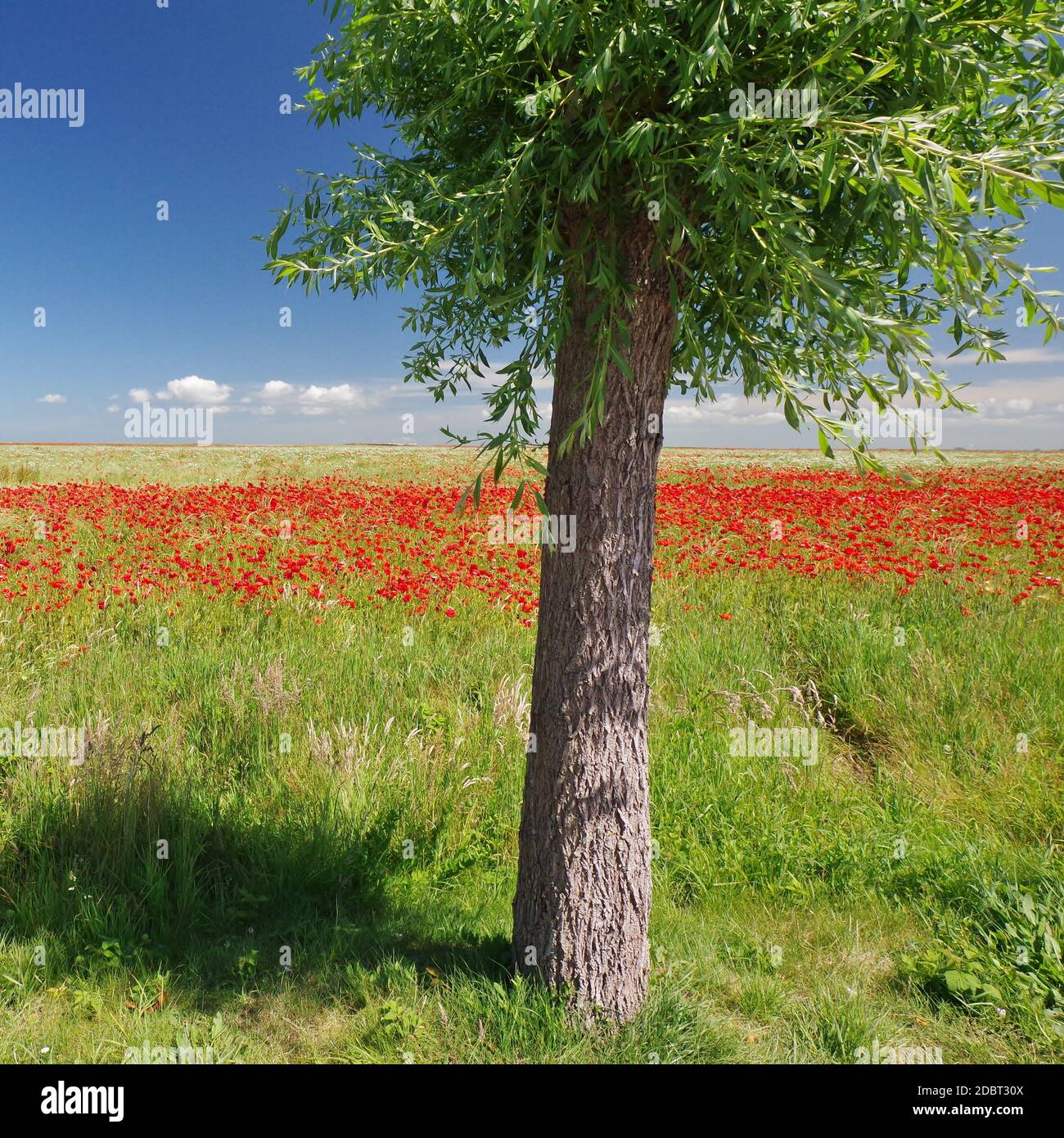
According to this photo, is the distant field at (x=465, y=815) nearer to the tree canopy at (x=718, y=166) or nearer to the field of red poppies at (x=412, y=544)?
the field of red poppies at (x=412, y=544)

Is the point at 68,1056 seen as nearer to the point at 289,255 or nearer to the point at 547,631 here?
the point at 547,631

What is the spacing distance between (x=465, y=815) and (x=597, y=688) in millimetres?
1916

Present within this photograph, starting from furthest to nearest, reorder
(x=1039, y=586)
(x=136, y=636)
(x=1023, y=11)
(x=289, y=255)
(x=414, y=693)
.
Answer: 1. (x=1039, y=586)
2. (x=136, y=636)
3. (x=414, y=693)
4. (x=289, y=255)
5. (x=1023, y=11)

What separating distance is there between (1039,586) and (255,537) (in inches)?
388

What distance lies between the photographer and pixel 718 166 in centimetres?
193

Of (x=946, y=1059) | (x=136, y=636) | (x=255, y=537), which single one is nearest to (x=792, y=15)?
(x=946, y=1059)

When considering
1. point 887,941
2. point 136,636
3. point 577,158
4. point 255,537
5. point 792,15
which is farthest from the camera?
point 255,537

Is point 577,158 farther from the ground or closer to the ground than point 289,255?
farther from the ground

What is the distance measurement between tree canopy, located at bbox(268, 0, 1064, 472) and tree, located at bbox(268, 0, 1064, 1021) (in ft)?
0.04

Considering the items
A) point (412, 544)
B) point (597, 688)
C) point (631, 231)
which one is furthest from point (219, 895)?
point (412, 544)

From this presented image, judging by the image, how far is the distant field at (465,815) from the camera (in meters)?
3.04

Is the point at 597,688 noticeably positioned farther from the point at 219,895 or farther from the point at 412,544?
the point at 412,544

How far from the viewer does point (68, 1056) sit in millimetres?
2803

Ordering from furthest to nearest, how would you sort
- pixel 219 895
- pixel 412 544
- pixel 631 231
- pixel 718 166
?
pixel 412 544 < pixel 219 895 < pixel 631 231 < pixel 718 166
